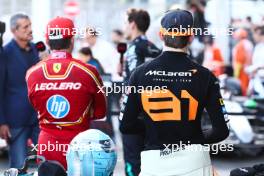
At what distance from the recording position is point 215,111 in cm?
475

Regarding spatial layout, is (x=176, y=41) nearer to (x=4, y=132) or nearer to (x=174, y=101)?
(x=174, y=101)

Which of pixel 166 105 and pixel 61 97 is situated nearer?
pixel 166 105

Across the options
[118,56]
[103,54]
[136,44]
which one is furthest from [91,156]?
[103,54]

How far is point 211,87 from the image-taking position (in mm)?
4770

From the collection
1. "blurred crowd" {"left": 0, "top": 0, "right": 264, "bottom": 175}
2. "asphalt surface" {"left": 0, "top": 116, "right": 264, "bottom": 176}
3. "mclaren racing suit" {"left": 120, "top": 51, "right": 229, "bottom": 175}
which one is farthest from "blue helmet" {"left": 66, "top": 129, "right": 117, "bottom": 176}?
"asphalt surface" {"left": 0, "top": 116, "right": 264, "bottom": 176}

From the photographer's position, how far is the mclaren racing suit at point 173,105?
15.4 ft

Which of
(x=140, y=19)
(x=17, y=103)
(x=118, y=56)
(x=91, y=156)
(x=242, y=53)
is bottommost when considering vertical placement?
(x=242, y=53)

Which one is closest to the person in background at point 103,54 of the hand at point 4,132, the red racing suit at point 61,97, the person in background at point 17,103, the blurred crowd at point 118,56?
the blurred crowd at point 118,56

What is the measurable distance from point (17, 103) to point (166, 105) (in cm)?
326

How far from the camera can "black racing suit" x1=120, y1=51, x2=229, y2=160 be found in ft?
15.4

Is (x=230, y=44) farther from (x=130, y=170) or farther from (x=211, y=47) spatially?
(x=130, y=170)

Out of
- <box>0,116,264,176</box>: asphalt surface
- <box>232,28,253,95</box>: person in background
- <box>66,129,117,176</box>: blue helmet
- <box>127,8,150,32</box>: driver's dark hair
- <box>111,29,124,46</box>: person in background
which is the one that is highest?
<box>127,8,150,32</box>: driver's dark hair

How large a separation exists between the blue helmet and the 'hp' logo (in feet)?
3.67

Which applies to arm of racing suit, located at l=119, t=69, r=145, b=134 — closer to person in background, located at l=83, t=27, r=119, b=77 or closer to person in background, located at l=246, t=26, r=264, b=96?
person in background, located at l=83, t=27, r=119, b=77
